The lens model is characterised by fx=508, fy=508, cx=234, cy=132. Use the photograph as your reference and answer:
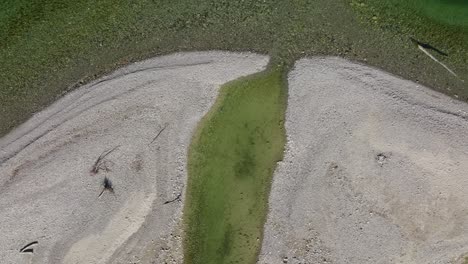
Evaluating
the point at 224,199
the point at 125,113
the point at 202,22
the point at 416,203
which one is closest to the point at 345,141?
the point at 416,203

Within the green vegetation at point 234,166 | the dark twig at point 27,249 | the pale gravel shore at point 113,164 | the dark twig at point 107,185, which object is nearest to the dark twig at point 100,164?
the pale gravel shore at point 113,164

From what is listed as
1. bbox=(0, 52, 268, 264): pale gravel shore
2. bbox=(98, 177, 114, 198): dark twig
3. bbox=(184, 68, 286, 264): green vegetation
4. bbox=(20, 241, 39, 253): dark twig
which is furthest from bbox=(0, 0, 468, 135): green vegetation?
bbox=(20, 241, 39, 253): dark twig

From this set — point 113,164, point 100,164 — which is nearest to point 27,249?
point 100,164

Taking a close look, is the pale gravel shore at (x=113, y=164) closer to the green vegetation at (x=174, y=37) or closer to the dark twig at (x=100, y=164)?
the dark twig at (x=100, y=164)

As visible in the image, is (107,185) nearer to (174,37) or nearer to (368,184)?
(174,37)

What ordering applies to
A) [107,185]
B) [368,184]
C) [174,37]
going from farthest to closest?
[174,37] → [368,184] → [107,185]

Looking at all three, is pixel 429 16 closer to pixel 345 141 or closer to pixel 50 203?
pixel 345 141

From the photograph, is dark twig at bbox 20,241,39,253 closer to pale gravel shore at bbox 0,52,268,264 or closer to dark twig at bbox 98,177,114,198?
pale gravel shore at bbox 0,52,268,264
